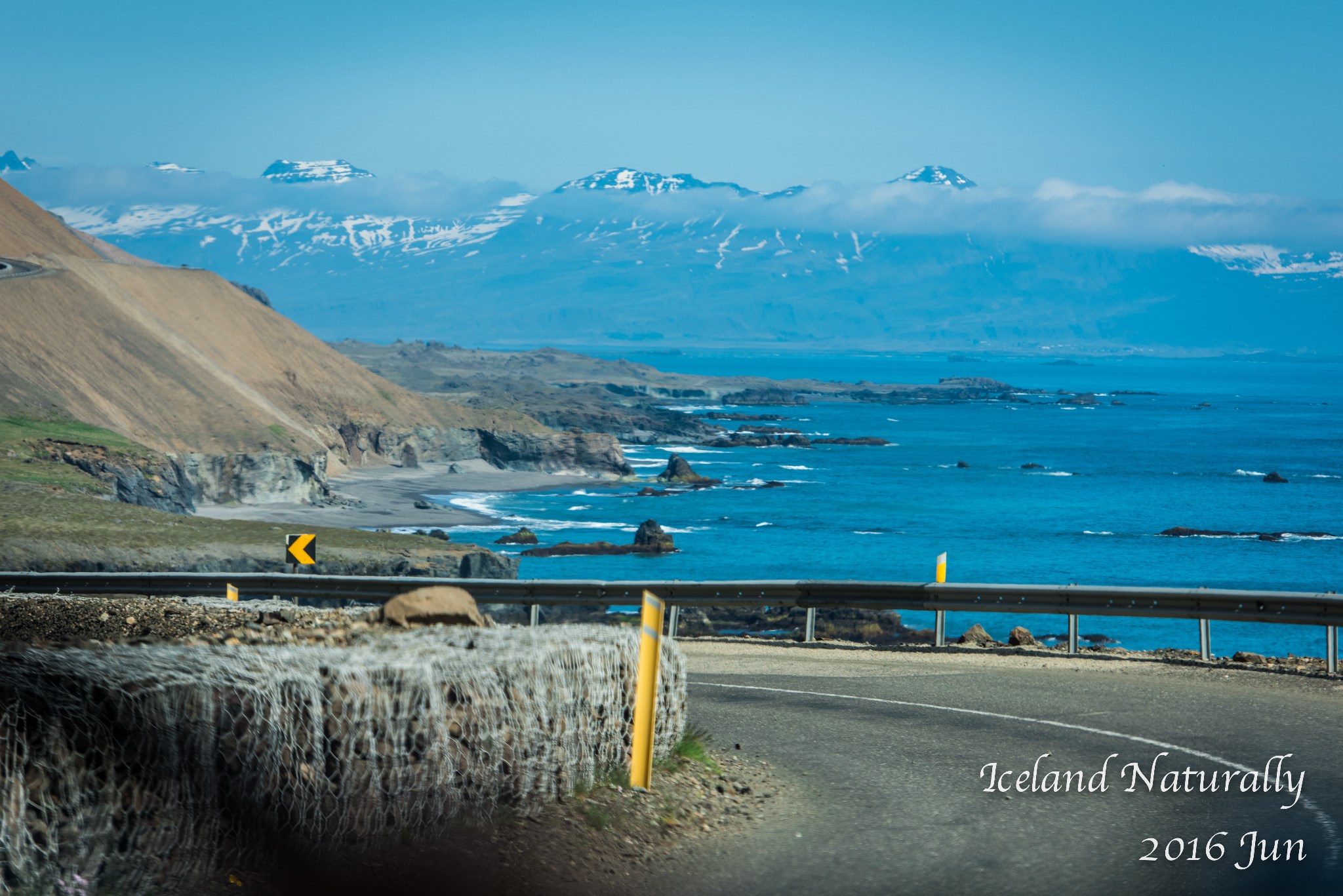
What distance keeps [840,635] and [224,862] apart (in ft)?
113

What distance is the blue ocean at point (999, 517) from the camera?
6225cm

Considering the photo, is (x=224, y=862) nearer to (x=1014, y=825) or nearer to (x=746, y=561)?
(x=1014, y=825)

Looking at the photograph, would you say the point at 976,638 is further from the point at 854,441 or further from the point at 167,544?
the point at 854,441

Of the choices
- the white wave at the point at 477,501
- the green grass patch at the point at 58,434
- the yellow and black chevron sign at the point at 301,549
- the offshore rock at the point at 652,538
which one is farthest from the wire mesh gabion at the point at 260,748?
the white wave at the point at 477,501

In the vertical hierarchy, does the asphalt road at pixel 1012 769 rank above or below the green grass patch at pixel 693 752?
below

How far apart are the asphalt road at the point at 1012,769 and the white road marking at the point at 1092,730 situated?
26 mm

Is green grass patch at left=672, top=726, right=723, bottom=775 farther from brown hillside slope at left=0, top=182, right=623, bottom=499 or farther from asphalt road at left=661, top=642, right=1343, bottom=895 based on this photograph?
brown hillside slope at left=0, top=182, right=623, bottom=499

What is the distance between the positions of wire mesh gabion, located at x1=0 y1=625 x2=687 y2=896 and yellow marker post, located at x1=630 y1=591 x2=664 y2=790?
0.88ft

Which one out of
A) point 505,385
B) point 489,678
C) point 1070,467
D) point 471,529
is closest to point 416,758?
point 489,678

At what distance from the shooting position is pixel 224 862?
19.6 feet

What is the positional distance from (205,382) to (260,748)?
251ft

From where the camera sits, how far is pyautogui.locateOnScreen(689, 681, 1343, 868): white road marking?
25.9ft

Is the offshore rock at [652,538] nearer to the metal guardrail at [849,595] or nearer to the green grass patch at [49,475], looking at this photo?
the green grass patch at [49,475]

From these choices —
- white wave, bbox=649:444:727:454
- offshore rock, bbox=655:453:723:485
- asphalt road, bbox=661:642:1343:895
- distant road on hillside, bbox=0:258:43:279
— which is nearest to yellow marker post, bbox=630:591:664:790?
asphalt road, bbox=661:642:1343:895
